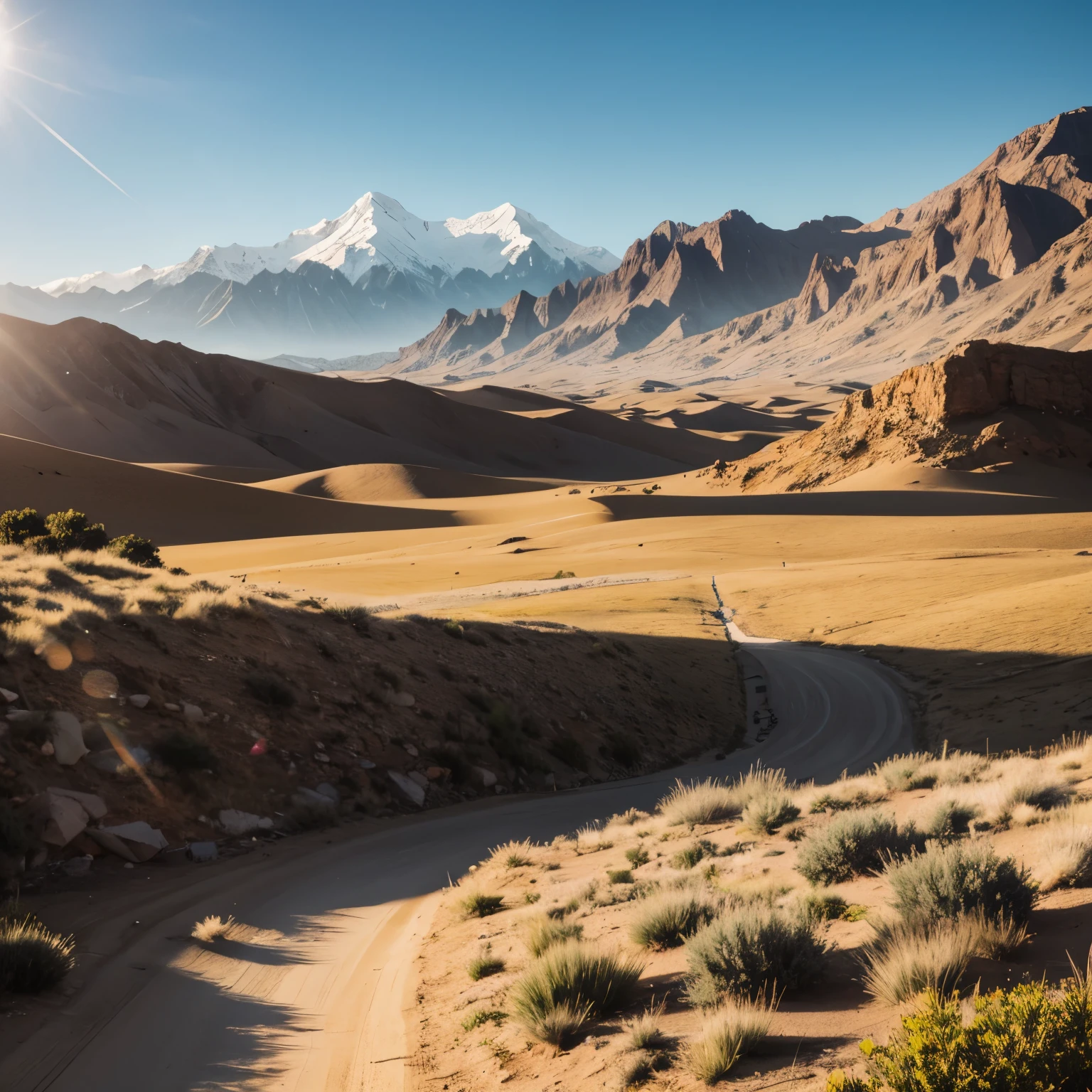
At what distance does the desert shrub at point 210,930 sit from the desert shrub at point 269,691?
519cm

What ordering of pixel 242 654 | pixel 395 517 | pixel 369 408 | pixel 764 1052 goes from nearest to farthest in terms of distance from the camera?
pixel 764 1052, pixel 242 654, pixel 395 517, pixel 369 408

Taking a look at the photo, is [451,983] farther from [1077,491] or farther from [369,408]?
[369,408]

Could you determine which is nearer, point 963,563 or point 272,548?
point 963,563

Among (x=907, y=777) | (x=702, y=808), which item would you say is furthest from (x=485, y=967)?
(x=907, y=777)

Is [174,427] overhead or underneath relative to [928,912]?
overhead

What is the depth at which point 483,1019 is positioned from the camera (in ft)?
17.9

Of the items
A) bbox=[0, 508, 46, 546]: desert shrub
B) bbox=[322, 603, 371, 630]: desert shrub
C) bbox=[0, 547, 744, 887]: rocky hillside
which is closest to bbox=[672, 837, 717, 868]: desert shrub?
bbox=[0, 547, 744, 887]: rocky hillside

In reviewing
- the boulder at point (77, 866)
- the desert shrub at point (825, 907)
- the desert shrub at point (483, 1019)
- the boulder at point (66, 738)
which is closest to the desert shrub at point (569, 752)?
the boulder at point (66, 738)

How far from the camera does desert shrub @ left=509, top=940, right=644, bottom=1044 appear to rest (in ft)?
15.9

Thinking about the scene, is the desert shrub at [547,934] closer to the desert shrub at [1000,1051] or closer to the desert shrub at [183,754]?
the desert shrub at [1000,1051]

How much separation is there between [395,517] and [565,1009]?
218 ft

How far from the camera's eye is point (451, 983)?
6340mm

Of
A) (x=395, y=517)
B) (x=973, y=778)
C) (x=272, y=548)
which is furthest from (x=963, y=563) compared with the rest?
(x=395, y=517)

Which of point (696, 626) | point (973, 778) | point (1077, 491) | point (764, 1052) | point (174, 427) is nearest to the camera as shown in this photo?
point (764, 1052)
